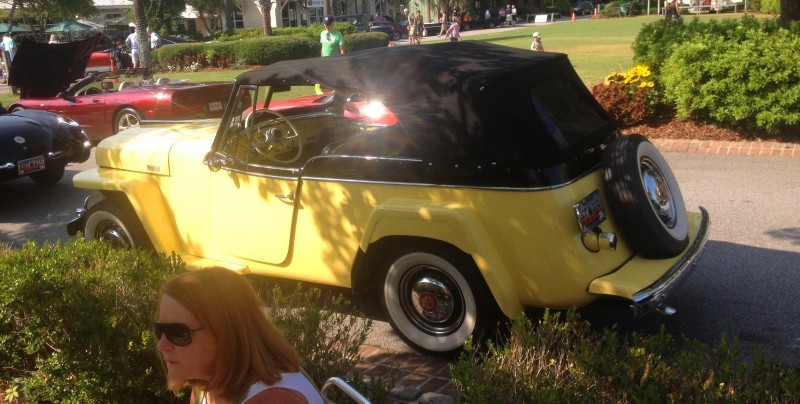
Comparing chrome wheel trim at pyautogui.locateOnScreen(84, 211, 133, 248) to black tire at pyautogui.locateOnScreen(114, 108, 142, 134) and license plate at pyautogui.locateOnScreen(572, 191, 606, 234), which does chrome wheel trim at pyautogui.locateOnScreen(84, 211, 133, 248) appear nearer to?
license plate at pyautogui.locateOnScreen(572, 191, 606, 234)

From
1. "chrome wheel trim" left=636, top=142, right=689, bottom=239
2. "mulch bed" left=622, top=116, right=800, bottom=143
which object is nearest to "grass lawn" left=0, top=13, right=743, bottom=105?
"mulch bed" left=622, top=116, right=800, bottom=143

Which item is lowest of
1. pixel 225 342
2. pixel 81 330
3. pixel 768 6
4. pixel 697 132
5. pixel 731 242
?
pixel 731 242

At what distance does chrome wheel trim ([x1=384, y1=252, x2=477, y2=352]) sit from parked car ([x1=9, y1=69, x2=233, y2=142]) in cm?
928

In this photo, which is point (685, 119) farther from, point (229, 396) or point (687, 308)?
point (229, 396)

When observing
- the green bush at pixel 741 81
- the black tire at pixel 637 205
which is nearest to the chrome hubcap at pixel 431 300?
the black tire at pixel 637 205

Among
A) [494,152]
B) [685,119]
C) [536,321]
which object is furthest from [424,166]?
[685,119]

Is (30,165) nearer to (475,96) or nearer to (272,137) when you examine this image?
(272,137)

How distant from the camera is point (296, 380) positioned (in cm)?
245

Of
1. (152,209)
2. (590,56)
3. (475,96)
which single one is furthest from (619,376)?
(590,56)

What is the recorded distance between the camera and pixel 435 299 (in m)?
4.84

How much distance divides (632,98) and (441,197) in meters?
7.92

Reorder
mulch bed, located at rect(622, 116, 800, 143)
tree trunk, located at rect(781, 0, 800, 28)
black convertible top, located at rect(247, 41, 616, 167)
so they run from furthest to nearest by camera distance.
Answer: tree trunk, located at rect(781, 0, 800, 28) < mulch bed, located at rect(622, 116, 800, 143) < black convertible top, located at rect(247, 41, 616, 167)

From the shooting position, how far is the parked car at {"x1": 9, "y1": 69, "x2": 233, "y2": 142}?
1338cm

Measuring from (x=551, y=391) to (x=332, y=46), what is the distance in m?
13.2
